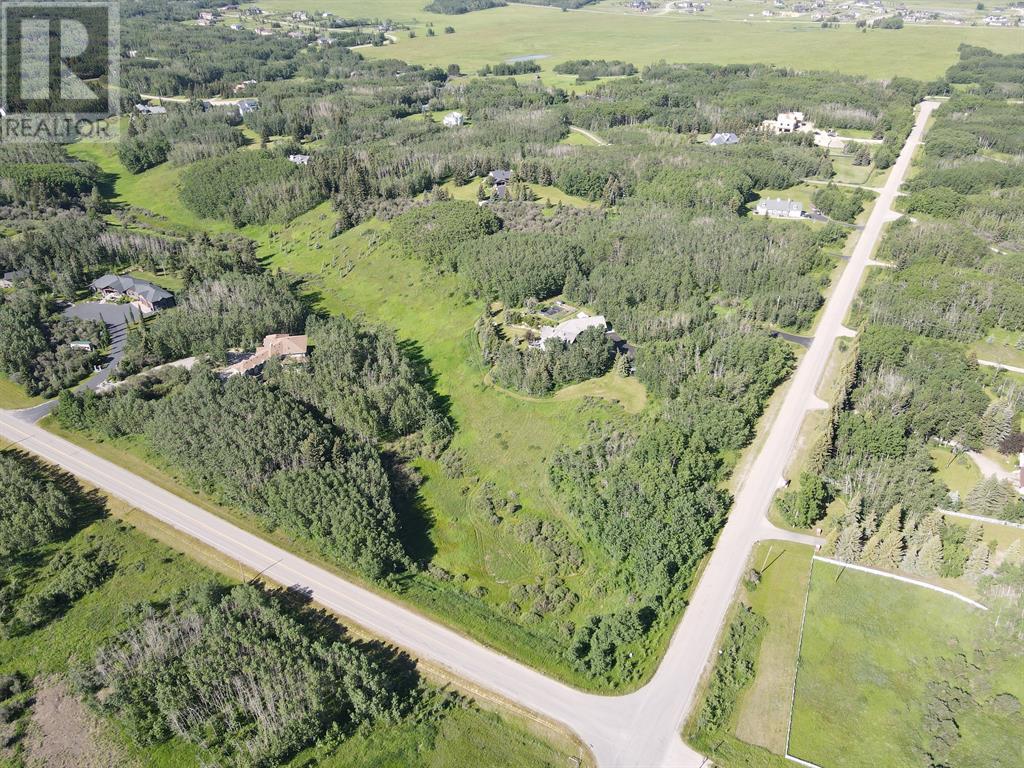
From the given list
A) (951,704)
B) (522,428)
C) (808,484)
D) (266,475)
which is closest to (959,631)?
(951,704)

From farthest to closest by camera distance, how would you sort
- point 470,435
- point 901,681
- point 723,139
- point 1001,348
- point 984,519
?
1. point 723,139
2. point 1001,348
3. point 470,435
4. point 984,519
5. point 901,681

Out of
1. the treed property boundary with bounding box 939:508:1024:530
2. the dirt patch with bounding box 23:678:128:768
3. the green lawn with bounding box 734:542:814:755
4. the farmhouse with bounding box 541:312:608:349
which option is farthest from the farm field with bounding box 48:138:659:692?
the treed property boundary with bounding box 939:508:1024:530

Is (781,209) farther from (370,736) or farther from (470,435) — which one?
(370,736)

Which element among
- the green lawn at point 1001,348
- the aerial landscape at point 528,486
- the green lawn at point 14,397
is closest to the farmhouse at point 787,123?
the aerial landscape at point 528,486

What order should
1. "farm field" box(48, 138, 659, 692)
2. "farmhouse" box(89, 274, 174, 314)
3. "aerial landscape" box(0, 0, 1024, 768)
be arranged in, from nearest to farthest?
"aerial landscape" box(0, 0, 1024, 768)
"farm field" box(48, 138, 659, 692)
"farmhouse" box(89, 274, 174, 314)

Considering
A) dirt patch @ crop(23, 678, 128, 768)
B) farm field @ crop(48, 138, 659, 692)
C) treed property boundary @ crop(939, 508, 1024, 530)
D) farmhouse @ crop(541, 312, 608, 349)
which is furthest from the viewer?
farmhouse @ crop(541, 312, 608, 349)

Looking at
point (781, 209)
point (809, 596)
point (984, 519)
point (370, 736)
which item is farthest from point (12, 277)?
point (984, 519)

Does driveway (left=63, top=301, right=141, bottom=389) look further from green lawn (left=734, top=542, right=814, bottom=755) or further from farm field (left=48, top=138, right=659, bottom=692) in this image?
green lawn (left=734, top=542, right=814, bottom=755)
